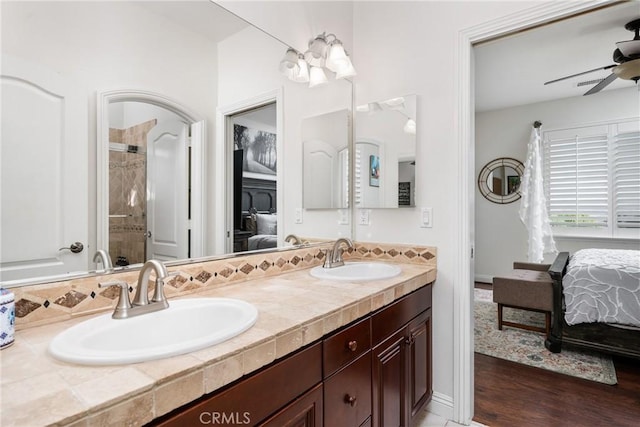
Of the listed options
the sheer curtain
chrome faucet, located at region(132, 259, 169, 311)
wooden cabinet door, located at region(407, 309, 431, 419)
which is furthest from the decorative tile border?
the sheer curtain

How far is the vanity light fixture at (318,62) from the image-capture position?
1.91 m

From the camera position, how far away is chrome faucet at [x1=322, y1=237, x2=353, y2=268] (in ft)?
6.31

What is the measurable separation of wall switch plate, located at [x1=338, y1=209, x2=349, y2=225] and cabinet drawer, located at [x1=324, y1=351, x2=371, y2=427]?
3.56ft

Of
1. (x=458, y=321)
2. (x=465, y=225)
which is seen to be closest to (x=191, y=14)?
(x=465, y=225)

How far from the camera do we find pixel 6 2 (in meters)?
0.90

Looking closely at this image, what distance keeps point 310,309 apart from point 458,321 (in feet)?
3.71

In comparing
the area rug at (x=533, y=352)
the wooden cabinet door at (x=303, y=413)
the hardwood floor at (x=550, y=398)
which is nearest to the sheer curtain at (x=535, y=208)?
the area rug at (x=533, y=352)

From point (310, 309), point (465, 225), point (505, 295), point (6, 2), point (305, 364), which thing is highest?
point (6, 2)

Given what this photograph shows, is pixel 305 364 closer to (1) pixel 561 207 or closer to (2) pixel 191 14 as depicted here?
(2) pixel 191 14

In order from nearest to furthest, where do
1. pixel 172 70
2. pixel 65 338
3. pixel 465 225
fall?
pixel 65 338
pixel 172 70
pixel 465 225

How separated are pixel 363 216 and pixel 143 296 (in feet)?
4.98

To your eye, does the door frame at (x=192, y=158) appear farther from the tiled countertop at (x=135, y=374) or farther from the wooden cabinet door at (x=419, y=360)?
the wooden cabinet door at (x=419, y=360)

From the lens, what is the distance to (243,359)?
78cm

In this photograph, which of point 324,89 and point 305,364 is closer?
point 305,364
